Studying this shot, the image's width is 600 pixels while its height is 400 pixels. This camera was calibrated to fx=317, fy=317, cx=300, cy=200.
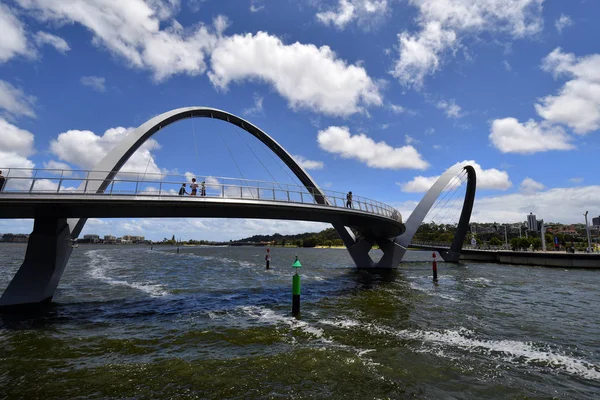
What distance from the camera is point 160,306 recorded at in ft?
57.8

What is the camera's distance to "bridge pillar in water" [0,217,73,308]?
16.6 metres

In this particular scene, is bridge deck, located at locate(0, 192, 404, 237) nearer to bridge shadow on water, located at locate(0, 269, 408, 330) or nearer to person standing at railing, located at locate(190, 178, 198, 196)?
person standing at railing, located at locate(190, 178, 198, 196)

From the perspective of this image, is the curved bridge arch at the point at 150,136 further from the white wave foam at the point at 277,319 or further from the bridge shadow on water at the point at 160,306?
the white wave foam at the point at 277,319

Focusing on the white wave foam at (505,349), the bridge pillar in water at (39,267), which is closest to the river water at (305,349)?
the white wave foam at (505,349)

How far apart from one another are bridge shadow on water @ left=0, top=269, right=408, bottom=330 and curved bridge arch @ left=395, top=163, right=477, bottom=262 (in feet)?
53.9

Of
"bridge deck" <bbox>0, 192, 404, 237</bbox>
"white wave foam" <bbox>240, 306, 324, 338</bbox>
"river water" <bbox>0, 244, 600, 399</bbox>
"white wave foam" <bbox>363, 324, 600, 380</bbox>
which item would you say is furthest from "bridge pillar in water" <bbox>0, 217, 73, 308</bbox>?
"white wave foam" <bbox>363, 324, 600, 380</bbox>

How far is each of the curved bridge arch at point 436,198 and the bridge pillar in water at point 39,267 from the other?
3353 centimetres

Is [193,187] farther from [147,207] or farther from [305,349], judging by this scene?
[305,349]

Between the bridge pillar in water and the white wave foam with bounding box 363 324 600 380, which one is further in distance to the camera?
the bridge pillar in water

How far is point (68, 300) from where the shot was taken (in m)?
19.0

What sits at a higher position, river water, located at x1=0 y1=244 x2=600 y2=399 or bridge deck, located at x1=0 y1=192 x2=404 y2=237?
bridge deck, located at x1=0 y1=192 x2=404 y2=237

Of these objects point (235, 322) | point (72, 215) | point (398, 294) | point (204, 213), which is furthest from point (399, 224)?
point (72, 215)

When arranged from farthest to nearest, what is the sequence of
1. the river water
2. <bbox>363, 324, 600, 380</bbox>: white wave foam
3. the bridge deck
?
the bridge deck < <bbox>363, 324, 600, 380</bbox>: white wave foam < the river water

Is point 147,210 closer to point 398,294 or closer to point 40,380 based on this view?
point 40,380
